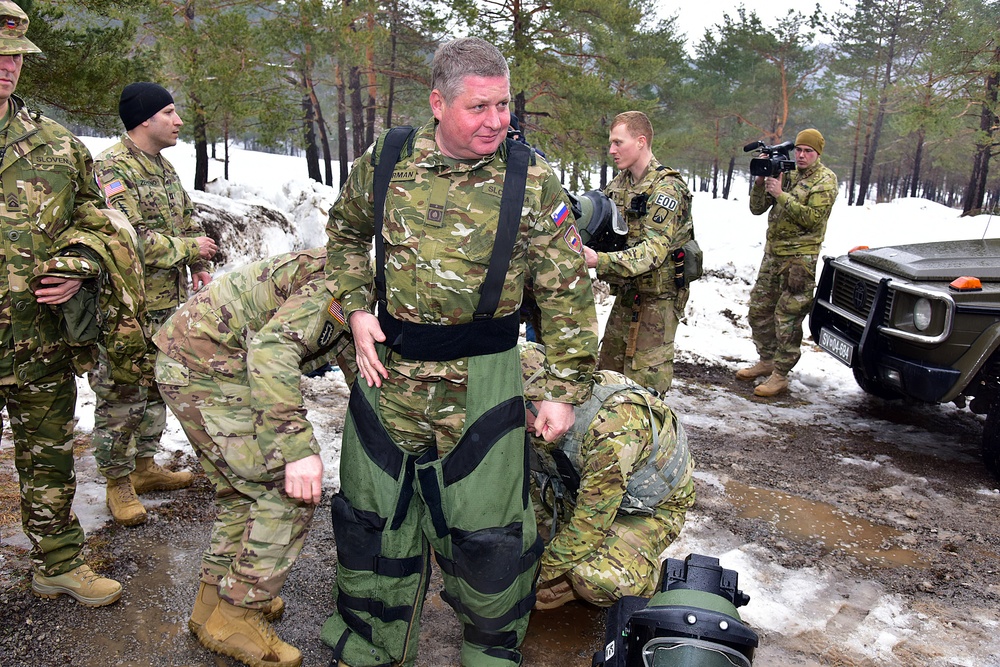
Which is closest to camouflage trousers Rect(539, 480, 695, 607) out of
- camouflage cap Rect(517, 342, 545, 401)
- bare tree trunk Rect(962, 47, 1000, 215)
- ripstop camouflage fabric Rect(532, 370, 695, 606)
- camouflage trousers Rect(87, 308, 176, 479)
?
ripstop camouflage fabric Rect(532, 370, 695, 606)

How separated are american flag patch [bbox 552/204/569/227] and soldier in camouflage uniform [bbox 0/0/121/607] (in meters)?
1.82

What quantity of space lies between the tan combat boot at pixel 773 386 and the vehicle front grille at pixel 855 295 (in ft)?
2.92

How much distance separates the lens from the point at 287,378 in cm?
234

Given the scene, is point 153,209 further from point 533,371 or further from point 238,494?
point 533,371

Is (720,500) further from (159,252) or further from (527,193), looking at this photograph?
(159,252)

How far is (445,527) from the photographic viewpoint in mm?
2465

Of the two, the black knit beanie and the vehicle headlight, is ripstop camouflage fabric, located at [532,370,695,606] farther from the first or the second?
the black knit beanie

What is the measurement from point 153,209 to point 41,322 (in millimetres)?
1421

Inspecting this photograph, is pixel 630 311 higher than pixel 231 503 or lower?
higher

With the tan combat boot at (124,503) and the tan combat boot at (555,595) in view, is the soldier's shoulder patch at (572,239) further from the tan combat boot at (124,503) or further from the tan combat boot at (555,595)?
the tan combat boot at (124,503)

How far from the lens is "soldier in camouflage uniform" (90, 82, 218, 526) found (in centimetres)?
361

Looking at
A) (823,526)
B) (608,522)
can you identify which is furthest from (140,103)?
(823,526)

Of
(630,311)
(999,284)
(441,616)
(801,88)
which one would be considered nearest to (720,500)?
(630,311)

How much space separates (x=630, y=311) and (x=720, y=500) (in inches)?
55.8
